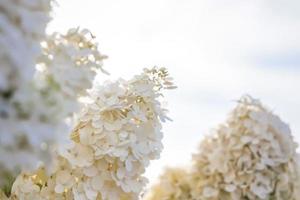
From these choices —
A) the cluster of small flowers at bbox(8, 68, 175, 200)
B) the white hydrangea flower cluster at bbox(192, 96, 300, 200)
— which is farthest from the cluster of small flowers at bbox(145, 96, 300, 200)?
the cluster of small flowers at bbox(8, 68, 175, 200)

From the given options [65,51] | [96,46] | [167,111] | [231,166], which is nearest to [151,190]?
[231,166]

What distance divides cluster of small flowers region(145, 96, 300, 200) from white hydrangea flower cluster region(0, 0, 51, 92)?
1.14m

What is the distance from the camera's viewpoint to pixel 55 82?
563 millimetres

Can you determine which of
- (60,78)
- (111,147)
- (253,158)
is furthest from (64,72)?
(253,158)

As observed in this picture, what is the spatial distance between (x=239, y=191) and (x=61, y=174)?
2.38 ft

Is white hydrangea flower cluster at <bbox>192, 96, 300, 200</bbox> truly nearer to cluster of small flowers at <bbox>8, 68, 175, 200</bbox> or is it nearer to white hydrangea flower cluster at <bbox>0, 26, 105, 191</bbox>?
cluster of small flowers at <bbox>8, 68, 175, 200</bbox>

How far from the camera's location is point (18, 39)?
0.50m

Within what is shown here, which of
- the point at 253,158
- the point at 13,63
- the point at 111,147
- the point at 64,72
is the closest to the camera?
the point at 13,63

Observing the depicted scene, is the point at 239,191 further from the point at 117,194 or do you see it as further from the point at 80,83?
the point at 80,83

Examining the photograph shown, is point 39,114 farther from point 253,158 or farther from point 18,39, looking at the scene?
point 253,158

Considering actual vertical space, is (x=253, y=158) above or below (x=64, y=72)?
above

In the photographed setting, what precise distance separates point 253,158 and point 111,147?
0.66m

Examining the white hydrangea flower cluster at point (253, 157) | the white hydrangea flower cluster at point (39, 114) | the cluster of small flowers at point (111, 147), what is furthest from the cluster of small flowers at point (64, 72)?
the white hydrangea flower cluster at point (253, 157)

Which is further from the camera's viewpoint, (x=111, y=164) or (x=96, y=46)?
(x=111, y=164)
